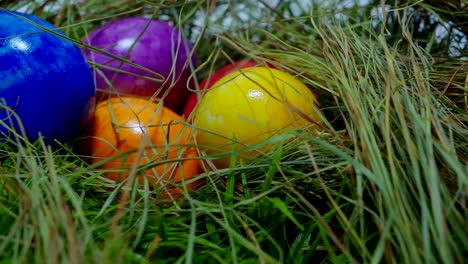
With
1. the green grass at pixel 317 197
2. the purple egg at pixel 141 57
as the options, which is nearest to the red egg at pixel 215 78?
the purple egg at pixel 141 57

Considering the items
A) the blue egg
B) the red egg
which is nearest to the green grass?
the blue egg

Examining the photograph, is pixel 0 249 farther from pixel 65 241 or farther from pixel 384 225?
pixel 384 225

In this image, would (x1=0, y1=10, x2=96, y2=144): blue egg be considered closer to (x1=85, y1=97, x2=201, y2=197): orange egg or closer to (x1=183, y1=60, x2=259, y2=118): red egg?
(x1=85, y1=97, x2=201, y2=197): orange egg

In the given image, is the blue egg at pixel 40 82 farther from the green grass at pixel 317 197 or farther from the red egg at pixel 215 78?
the red egg at pixel 215 78

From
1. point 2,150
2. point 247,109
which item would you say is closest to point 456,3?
point 247,109

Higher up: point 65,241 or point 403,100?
point 403,100

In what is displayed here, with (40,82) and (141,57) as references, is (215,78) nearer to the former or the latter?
(141,57)

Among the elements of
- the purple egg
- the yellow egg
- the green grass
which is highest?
the purple egg
